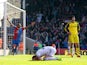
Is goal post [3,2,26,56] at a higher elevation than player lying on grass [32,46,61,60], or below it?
higher

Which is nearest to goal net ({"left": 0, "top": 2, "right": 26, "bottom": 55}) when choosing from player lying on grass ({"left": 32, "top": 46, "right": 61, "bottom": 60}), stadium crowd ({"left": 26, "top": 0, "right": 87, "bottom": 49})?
player lying on grass ({"left": 32, "top": 46, "right": 61, "bottom": 60})

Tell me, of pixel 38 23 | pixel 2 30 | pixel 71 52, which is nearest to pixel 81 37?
pixel 38 23

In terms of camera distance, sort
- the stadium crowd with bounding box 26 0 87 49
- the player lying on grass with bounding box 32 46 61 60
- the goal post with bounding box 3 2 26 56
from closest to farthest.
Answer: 1. the player lying on grass with bounding box 32 46 61 60
2. the goal post with bounding box 3 2 26 56
3. the stadium crowd with bounding box 26 0 87 49

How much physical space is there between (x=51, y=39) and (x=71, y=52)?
1538cm

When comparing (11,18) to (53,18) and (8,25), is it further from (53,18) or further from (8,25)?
(53,18)

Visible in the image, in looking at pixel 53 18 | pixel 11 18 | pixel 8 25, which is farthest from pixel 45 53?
pixel 53 18

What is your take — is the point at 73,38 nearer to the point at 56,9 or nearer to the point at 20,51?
the point at 20,51

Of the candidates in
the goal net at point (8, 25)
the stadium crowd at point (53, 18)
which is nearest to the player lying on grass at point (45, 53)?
the goal net at point (8, 25)

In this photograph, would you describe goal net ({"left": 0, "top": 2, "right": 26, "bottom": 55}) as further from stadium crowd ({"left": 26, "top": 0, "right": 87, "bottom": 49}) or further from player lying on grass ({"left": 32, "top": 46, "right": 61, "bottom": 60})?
stadium crowd ({"left": 26, "top": 0, "right": 87, "bottom": 49})

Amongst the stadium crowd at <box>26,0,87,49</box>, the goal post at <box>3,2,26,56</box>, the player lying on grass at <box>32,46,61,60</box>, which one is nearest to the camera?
the player lying on grass at <box>32,46,61,60</box>

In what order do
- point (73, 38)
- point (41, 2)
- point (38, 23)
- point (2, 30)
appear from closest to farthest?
point (73, 38) < point (2, 30) < point (38, 23) < point (41, 2)

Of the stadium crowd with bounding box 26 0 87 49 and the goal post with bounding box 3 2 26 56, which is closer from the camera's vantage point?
the goal post with bounding box 3 2 26 56

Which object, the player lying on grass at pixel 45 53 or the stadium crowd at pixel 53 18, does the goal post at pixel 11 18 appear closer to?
the player lying on grass at pixel 45 53

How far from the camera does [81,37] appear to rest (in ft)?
123
